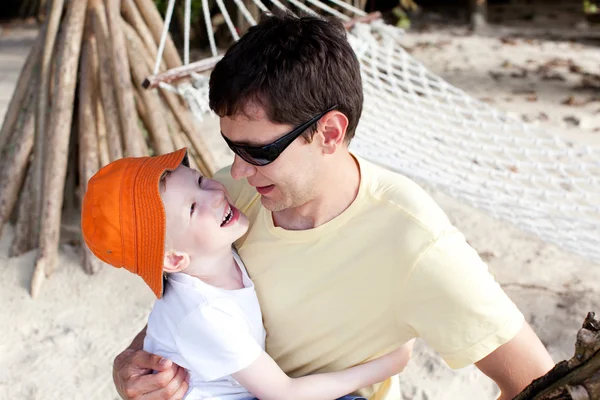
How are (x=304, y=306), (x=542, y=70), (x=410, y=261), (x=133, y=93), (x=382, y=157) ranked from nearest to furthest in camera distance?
1. (x=410, y=261)
2. (x=304, y=306)
3. (x=382, y=157)
4. (x=133, y=93)
5. (x=542, y=70)

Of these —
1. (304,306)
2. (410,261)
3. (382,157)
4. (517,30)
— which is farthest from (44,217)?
(517,30)

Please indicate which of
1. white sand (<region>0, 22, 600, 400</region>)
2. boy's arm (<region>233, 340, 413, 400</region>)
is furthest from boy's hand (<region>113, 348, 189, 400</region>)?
white sand (<region>0, 22, 600, 400</region>)

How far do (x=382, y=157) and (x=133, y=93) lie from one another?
118cm

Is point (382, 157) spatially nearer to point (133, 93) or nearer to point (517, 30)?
point (133, 93)

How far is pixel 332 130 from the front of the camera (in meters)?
1.25

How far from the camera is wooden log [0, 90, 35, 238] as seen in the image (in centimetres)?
304

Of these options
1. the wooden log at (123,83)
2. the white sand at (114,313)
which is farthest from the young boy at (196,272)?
the wooden log at (123,83)

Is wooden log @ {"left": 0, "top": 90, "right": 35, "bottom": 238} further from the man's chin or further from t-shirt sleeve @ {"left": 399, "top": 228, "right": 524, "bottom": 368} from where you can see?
t-shirt sleeve @ {"left": 399, "top": 228, "right": 524, "bottom": 368}

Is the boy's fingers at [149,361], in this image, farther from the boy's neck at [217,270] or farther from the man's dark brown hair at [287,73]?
the man's dark brown hair at [287,73]

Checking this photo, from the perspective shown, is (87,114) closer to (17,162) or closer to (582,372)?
(17,162)

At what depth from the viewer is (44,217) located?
2.88m

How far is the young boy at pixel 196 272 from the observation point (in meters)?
1.28

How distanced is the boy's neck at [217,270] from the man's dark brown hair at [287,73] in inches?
11.0

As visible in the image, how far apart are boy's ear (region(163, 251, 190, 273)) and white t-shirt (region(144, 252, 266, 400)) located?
0.03 metres
